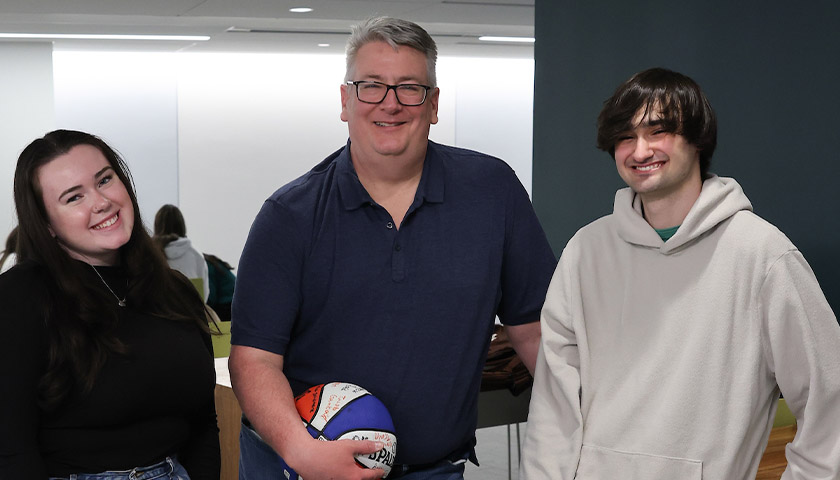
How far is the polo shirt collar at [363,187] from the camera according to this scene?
7.47 feet

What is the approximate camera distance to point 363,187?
2.29 m

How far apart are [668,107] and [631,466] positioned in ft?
2.32

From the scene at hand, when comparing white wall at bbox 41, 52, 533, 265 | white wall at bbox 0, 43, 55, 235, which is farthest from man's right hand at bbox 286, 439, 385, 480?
white wall at bbox 41, 52, 533, 265

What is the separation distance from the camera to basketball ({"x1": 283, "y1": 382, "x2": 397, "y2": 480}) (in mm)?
2074

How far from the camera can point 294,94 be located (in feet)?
35.6

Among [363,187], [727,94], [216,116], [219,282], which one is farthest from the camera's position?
[216,116]

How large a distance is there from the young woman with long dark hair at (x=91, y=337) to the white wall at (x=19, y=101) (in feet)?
24.5

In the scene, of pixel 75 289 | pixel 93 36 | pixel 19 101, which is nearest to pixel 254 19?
pixel 93 36

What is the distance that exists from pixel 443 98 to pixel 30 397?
31.7ft

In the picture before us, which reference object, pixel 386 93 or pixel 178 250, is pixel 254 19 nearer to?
pixel 178 250

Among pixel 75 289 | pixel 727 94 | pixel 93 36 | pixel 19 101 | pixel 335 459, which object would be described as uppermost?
pixel 93 36

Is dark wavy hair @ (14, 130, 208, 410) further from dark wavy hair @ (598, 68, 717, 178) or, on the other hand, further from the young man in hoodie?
dark wavy hair @ (598, 68, 717, 178)

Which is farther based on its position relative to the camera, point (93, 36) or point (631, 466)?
point (93, 36)

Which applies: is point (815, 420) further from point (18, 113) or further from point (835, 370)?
point (18, 113)
